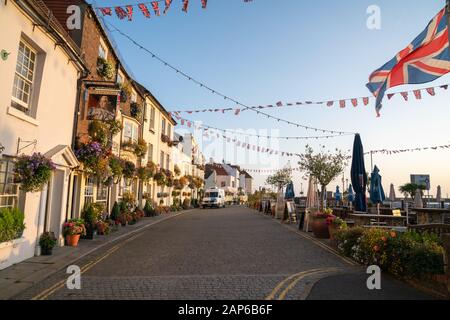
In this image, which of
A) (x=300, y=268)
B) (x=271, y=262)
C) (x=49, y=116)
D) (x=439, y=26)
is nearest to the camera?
(x=439, y=26)

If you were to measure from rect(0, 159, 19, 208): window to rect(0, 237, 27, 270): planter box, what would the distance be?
102 cm

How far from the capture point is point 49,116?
33.8 ft

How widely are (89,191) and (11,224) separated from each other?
295 inches

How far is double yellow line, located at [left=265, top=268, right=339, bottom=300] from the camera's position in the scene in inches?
235

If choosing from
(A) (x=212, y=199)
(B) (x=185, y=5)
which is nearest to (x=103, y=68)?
(B) (x=185, y=5)

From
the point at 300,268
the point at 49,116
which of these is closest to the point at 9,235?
the point at 49,116

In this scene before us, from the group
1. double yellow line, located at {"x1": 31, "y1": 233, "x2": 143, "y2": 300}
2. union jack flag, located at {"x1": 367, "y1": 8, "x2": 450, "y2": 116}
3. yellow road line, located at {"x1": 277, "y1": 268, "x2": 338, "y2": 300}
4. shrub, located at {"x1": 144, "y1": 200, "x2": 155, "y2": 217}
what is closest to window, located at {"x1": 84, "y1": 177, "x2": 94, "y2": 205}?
double yellow line, located at {"x1": 31, "y1": 233, "x2": 143, "y2": 300}

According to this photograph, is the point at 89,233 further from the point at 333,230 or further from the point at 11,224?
the point at 333,230

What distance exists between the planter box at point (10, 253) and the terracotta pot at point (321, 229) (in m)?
11.0

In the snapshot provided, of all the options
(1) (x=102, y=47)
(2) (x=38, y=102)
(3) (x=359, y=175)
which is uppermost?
(1) (x=102, y=47)

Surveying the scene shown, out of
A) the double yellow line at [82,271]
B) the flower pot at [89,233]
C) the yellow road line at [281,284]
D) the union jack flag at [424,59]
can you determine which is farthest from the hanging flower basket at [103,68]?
the yellow road line at [281,284]

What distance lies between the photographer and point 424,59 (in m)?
7.99

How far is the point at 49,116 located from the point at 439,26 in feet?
36.8
